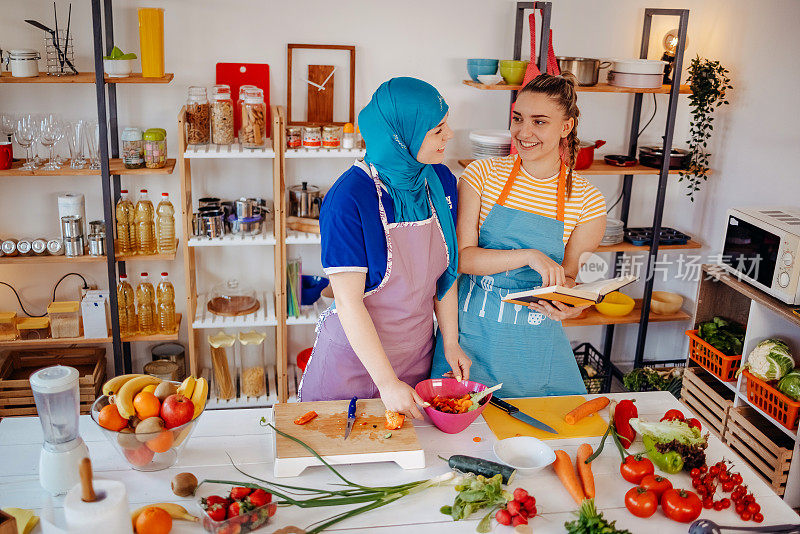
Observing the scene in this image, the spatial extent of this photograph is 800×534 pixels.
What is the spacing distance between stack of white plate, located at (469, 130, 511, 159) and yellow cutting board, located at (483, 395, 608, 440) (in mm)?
1605

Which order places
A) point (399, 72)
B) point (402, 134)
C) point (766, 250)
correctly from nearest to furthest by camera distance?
point (402, 134), point (766, 250), point (399, 72)

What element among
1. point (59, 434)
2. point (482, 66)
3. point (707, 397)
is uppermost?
point (482, 66)

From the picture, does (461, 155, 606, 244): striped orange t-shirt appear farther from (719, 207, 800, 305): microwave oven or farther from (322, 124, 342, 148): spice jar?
(322, 124, 342, 148): spice jar

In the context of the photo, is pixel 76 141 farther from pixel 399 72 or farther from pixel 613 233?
pixel 613 233

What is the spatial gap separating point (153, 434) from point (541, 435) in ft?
3.21

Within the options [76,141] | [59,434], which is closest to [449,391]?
[59,434]

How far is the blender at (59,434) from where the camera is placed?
5.30 feet

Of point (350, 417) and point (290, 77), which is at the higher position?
point (290, 77)

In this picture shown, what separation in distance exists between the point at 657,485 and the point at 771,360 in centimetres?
155

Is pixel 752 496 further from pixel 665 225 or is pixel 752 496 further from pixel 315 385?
pixel 665 225

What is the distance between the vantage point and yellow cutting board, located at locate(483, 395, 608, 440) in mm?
1994

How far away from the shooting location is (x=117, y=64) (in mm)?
3174

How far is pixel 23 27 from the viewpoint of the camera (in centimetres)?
334

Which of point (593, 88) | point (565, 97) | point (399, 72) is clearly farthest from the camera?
point (399, 72)
